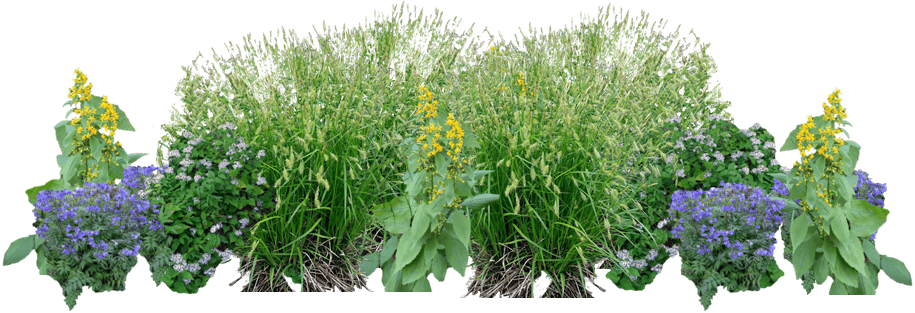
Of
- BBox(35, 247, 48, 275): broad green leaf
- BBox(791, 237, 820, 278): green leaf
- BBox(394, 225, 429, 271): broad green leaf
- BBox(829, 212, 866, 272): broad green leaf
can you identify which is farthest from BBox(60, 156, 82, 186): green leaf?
BBox(829, 212, 866, 272): broad green leaf

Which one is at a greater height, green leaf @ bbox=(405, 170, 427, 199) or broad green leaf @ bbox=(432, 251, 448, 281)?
green leaf @ bbox=(405, 170, 427, 199)

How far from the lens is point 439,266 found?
4.07 metres

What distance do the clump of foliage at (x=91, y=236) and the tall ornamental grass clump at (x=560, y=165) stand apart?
1.98 meters

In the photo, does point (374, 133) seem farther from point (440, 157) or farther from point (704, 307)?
point (704, 307)

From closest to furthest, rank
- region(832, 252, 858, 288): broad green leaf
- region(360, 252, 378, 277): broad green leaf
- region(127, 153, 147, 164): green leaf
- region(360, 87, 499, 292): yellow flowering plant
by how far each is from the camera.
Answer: region(360, 87, 499, 292): yellow flowering plant < region(832, 252, 858, 288): broad green leaf < region(360, 252, 378, 277): broad green leaf < region(127, 153, 147, 164): green leaf

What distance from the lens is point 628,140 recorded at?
4.72 m

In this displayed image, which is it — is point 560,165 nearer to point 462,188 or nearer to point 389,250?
point 462,188

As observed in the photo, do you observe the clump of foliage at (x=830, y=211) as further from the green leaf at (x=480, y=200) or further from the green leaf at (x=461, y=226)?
the green leaf at (x=461, y=226)

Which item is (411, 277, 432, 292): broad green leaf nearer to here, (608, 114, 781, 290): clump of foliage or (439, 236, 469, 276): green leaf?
(439, 236, 469, 276): green leaf

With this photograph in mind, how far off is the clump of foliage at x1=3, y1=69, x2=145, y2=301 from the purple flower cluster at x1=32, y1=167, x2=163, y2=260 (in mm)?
282

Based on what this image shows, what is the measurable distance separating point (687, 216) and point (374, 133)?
80.7 inches

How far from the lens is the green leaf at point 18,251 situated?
4285 mm

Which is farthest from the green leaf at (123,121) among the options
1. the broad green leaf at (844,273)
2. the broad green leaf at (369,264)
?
the broad green leaf at (844,273)

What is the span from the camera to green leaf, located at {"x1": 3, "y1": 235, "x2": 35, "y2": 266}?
429 centimetres
